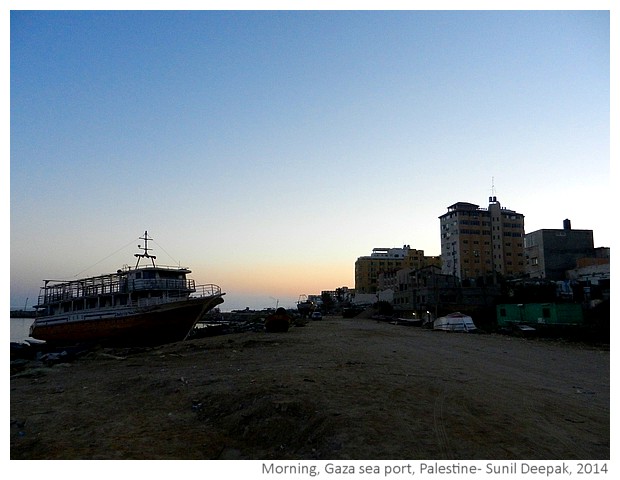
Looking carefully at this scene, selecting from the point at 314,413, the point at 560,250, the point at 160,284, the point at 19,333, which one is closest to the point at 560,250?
the point at 560,250

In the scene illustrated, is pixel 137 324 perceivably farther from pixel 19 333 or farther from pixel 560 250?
pixel 19 333

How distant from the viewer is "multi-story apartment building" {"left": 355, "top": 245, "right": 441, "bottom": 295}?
147 m

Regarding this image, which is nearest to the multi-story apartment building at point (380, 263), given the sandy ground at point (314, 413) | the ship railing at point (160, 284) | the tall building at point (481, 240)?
the tall building at point (481, 240)

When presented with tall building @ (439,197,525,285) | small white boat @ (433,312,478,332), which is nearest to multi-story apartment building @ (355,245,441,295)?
tall building @ (439,197,525,285)

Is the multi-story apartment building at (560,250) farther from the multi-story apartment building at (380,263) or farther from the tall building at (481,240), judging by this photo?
the multi-story apartment building at (380,263)

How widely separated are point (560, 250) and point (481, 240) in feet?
79.3

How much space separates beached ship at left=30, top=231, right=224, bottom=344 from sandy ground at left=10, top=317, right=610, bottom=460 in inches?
657

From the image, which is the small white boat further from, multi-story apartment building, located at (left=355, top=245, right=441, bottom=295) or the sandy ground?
multi-story apartment building, located at (left=355, top=245, right=441, bottom=295)

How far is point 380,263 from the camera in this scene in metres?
155

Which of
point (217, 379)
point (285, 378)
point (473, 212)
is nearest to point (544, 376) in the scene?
→ point (285, 378)

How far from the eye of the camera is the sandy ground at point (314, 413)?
7.54 metres

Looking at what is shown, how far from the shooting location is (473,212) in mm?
98188
